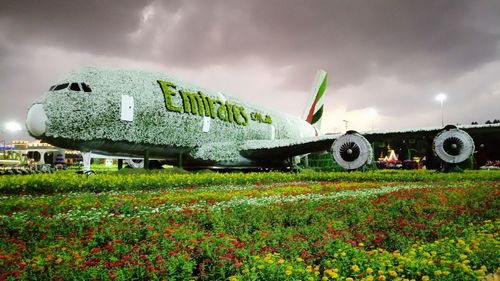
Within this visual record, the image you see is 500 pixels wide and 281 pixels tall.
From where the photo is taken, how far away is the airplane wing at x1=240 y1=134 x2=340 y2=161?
20875 mm

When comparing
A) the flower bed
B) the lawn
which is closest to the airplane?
the flower bed

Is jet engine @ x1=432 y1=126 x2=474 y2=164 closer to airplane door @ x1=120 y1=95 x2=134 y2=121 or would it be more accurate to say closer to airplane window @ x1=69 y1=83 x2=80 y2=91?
airplane door @ x1=120 y1=95 x2=134 y2=121

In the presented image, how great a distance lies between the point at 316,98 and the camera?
128ft

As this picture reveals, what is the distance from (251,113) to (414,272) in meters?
19.6

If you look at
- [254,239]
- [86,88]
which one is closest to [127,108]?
[86,88]

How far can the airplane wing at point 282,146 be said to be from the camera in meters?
20.9

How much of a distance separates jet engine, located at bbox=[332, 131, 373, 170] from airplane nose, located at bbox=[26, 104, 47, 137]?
12.6 m

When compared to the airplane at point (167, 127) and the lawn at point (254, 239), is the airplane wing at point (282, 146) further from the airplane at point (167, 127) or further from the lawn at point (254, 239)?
the lawn at point (254, 239)

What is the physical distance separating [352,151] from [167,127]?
8951mm

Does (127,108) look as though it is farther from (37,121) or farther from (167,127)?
(37,121)

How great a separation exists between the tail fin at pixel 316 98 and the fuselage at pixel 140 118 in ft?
56.4

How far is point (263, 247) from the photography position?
18.0 ft

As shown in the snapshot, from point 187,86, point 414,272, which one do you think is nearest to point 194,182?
point 187,86

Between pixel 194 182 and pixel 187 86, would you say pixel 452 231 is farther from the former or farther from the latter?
pixel 187 86
